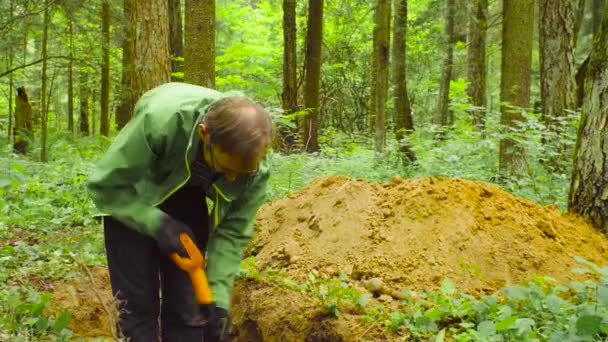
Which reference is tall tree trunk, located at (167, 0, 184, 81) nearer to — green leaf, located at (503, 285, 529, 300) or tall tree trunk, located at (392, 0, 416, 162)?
tall tree trunk, located at (392, 0, 416, 162)

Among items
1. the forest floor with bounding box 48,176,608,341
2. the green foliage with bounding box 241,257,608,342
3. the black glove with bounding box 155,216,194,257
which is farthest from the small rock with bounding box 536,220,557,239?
the black glove with bounding box 155,216,194,257

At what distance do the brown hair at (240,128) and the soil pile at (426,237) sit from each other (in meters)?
2.08

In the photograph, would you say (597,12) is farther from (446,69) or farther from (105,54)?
(105,54)

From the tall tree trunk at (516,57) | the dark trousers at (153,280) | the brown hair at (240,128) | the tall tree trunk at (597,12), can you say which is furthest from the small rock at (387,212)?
the tall tree trunk at (597,12)

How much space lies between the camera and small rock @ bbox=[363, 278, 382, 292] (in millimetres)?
3836

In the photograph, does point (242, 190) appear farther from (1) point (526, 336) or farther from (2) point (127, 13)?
(2) point (127, 13)

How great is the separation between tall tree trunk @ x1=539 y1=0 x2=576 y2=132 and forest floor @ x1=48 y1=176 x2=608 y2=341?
4.34m

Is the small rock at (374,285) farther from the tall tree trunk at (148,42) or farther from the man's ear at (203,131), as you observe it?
the tall tree trunk at (148,42)

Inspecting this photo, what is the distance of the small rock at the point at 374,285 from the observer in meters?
3.84

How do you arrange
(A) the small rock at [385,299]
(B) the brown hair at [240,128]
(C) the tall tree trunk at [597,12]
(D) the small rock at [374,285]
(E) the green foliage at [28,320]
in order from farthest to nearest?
(C) the tall tree trunk at [597,12] < (D) the small rock at [374,285] < (A) the small rock at [385,299] < (E) the green foliage at [28,320] < (B) the brown hair at [240,128]

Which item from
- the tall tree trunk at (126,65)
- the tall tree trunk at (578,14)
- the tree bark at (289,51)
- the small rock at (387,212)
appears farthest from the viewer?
the tall tree trunk at (578,14)

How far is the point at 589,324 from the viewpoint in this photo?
2619mm

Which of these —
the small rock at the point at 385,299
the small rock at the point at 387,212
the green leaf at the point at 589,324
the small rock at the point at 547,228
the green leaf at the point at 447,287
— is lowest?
the small rock at the point at 385,299

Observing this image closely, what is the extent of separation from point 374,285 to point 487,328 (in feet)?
3.51
